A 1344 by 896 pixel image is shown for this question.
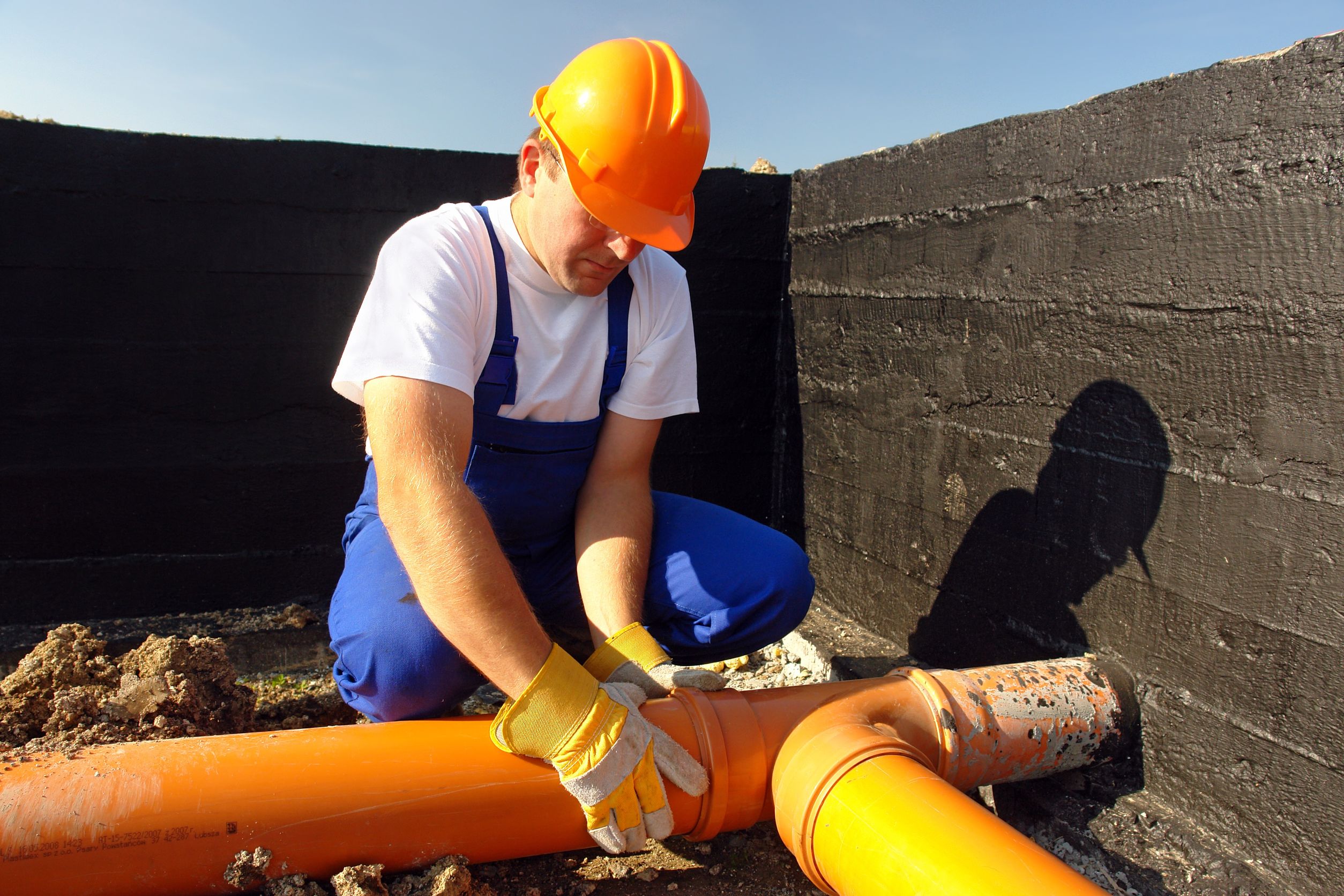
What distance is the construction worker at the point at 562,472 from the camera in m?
1.60

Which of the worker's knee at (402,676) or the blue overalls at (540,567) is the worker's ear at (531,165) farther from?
the worker's knee at (402,676)

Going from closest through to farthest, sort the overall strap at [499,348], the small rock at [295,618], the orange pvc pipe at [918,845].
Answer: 1. the orange pvc pipe at [918,845]
2. the overall strap at [499,348]
3. the small rock at [295,618]

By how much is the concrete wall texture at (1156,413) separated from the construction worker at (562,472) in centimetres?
65

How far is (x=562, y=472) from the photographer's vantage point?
214 centimetres

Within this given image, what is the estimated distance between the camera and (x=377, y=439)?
1652 millimetres

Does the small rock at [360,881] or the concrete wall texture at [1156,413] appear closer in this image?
the small rock at [360,881]

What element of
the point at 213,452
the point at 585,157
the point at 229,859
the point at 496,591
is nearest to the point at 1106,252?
the point at 585,157

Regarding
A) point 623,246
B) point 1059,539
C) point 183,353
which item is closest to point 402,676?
point 623,246

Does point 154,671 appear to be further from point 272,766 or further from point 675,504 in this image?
point 675,504

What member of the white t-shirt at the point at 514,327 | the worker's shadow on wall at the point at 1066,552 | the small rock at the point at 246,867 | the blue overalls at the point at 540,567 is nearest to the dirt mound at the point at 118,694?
the blue overalls at the point at 540,567

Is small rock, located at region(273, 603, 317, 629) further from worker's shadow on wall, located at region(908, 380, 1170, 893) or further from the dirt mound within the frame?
worker's shadow on wall, located at region(908, 380, 1170, 893)

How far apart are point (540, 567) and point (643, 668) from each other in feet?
1.75

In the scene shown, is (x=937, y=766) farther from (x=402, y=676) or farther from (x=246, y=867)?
(x=246, y=867)

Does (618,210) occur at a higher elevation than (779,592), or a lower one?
higher
